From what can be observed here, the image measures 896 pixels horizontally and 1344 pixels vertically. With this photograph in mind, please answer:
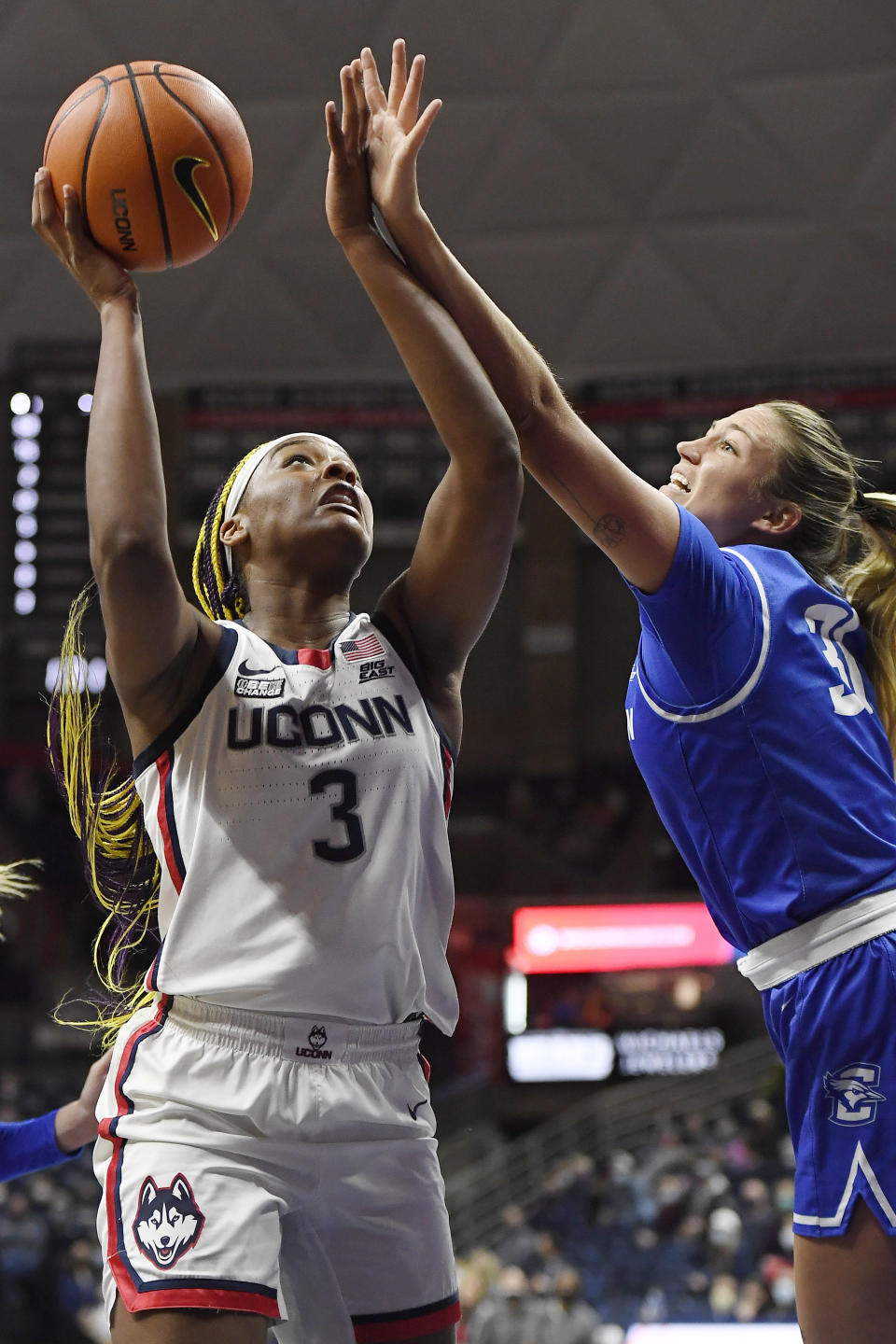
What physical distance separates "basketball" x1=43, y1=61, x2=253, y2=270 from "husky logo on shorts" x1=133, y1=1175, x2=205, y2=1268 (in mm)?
1560

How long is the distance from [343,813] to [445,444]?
2.11 feet

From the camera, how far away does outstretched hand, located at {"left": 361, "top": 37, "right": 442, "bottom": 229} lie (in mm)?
2457

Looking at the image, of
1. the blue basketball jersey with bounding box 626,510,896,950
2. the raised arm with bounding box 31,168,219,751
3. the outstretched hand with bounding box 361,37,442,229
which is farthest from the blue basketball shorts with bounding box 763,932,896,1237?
the outstretched hand with bounding box 361,37,442,229

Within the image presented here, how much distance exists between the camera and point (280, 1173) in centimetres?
209

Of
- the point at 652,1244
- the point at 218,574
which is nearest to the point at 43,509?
the point at 652,1244

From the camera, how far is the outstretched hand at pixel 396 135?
2.46m

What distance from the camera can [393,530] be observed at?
1582cm

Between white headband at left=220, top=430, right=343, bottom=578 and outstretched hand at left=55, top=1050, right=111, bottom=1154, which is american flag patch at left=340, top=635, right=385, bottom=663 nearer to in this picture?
white headband at left=220, top=430, right=343, bottom=578

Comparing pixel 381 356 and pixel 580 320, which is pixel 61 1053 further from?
pixel 580 320

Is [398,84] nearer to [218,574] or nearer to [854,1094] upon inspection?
[218,574]

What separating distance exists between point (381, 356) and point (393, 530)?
1913 millimetres

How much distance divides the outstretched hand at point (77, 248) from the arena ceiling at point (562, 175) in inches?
416

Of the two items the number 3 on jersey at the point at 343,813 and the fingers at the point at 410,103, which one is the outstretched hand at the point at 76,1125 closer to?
the number 3 on jersey at the point at 343,813

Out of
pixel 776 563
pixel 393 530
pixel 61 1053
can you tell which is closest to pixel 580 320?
pixel 393 530
